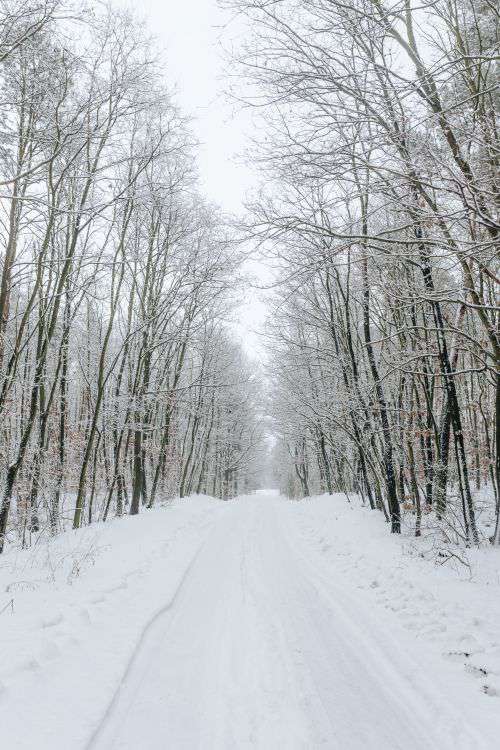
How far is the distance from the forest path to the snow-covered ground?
0.04ft

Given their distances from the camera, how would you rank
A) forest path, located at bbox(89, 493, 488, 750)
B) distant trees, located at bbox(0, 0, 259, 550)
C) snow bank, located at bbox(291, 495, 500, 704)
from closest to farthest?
forest path, located at bbox(89, 493, 488, 750), snow bank, located at bbox(291, 495, 500, 704), distant trees, located at bbox(0, 0, 259, 550)

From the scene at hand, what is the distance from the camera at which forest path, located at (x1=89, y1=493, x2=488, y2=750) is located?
286 cm

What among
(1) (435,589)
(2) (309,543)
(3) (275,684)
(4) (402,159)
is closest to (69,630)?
(3) (275,684)

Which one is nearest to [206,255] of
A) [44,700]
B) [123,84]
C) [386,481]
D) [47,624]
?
[123,84]

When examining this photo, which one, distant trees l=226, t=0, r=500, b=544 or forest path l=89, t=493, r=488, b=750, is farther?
distant trees l=226, t=0, r=500, b=544

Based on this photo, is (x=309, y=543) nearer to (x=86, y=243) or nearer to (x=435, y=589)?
(x=435, y=589)

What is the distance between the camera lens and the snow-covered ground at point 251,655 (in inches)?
115

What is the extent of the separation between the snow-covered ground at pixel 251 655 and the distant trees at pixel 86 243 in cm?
434

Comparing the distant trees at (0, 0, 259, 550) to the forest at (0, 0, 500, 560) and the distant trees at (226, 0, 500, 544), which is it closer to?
the forest at (0, 0, 500, 560)

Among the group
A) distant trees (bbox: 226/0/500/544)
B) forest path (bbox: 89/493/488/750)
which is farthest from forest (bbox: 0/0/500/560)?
forest path (bbox: 89/493/488/750)

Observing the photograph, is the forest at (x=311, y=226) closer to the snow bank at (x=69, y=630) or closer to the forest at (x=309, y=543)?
the forest at (x=309, y=543)

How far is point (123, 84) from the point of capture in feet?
23.9

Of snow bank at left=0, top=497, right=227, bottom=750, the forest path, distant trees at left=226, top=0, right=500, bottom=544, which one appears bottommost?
the forest path

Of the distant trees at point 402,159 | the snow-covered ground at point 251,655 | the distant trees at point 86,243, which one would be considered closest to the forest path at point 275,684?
the snow-covered ground at point 251,655
